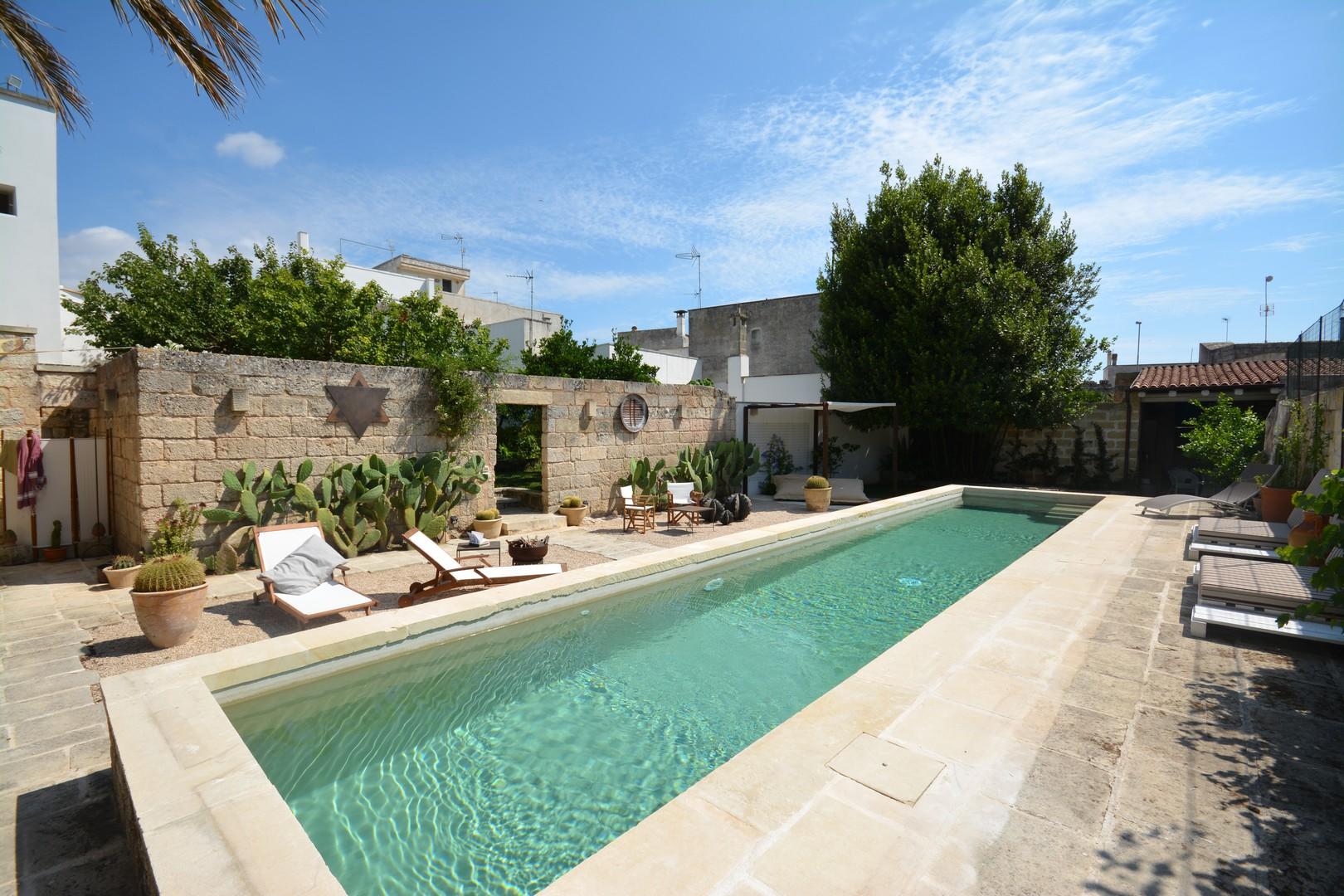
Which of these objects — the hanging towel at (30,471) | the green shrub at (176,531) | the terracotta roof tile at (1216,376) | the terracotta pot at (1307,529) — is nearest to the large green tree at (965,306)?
the terracotta roof tile at (1216,376)

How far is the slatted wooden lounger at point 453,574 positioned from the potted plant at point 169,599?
1615 millimetres

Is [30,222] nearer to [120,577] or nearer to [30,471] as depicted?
[30,471]

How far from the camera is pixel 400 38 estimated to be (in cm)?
773

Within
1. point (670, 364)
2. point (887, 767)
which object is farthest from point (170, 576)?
point (670, 364)

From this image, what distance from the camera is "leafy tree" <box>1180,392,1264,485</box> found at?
12555mm

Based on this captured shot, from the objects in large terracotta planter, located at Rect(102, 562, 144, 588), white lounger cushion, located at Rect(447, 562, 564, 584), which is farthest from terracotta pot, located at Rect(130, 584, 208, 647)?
large terracotta planter, located at Rect(102, 562, 144, 588)

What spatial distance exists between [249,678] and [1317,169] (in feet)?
43.0

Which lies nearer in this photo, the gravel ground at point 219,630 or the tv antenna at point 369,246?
the gravel ground at point 219,630

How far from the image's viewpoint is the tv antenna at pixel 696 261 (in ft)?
91.0

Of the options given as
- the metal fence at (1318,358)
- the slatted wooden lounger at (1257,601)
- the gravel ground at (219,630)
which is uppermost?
the metal fence at (1318,358)

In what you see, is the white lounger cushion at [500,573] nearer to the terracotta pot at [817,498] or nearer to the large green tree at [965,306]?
the terracotta pot at [817,498]

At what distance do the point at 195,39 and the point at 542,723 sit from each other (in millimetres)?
5684

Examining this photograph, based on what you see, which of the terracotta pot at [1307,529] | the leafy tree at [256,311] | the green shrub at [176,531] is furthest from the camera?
Answer: the leafy tree at [256,311]

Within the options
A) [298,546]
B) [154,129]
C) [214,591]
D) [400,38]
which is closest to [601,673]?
[298,546]
